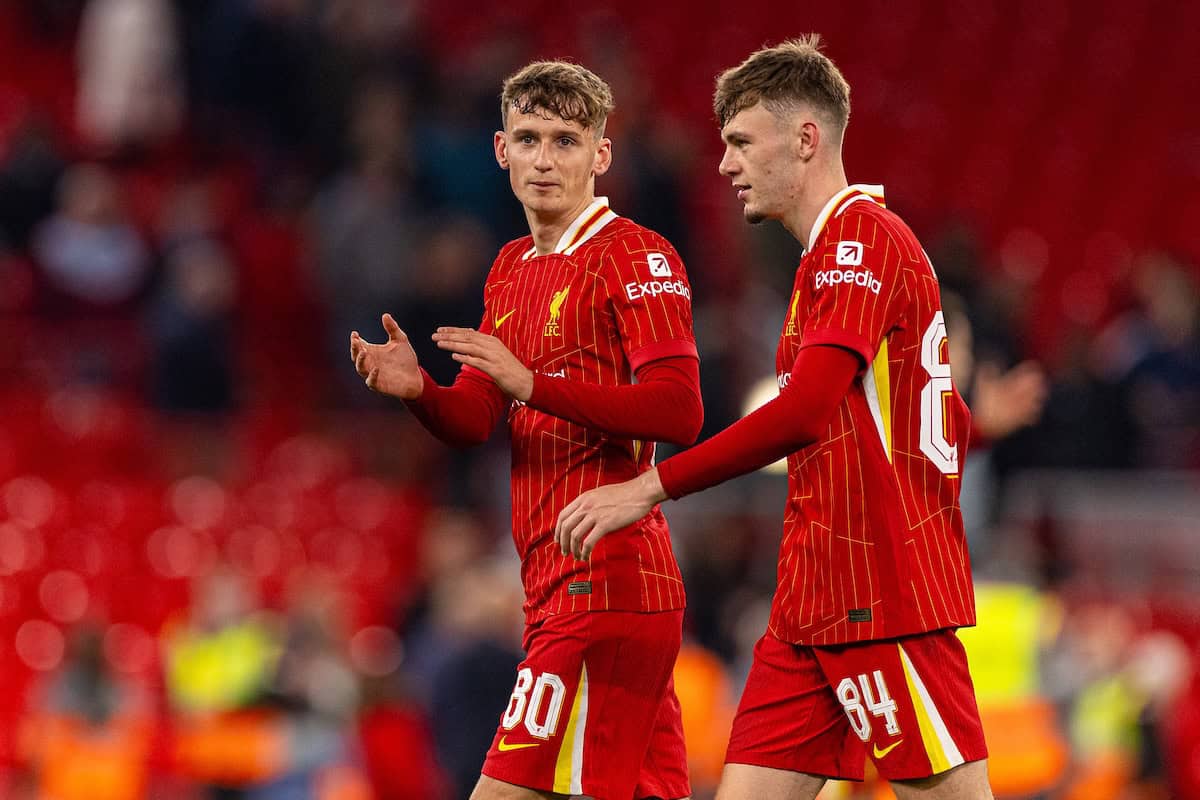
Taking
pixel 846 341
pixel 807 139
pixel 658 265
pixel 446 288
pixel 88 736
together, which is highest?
pixel 446 288

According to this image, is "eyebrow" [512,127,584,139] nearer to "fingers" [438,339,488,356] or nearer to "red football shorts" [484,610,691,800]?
"fingers" [438,339,488,356]

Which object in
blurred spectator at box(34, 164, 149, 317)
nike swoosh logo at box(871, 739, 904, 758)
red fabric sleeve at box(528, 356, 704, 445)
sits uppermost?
blurred spectator at box(34, 164, 149, 317)

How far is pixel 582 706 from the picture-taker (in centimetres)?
462

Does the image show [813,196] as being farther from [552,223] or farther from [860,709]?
[860,709]

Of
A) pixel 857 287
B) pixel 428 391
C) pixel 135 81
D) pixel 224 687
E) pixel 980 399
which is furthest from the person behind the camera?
pixel 135 81

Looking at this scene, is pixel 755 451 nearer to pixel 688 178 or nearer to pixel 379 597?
pixel 379 597

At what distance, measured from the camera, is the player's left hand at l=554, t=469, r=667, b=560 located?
4215 mm

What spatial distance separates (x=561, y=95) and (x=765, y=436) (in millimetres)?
1074

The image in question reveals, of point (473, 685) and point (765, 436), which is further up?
point (765, 436)

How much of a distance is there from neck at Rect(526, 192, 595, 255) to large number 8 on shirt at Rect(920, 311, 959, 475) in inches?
36.9

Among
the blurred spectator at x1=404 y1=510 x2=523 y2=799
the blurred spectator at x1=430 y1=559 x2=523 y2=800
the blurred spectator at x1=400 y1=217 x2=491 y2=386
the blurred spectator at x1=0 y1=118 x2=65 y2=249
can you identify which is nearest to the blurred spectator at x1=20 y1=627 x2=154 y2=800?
the blurred spectator at x1=404 y1=510 x2=523 y2=799

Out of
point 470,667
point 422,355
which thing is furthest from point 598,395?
point 422,355

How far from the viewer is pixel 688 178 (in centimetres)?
1313

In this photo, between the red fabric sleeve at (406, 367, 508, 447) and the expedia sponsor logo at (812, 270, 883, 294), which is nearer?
the expedia sponsor logo at (812, 270, 883, 294)
